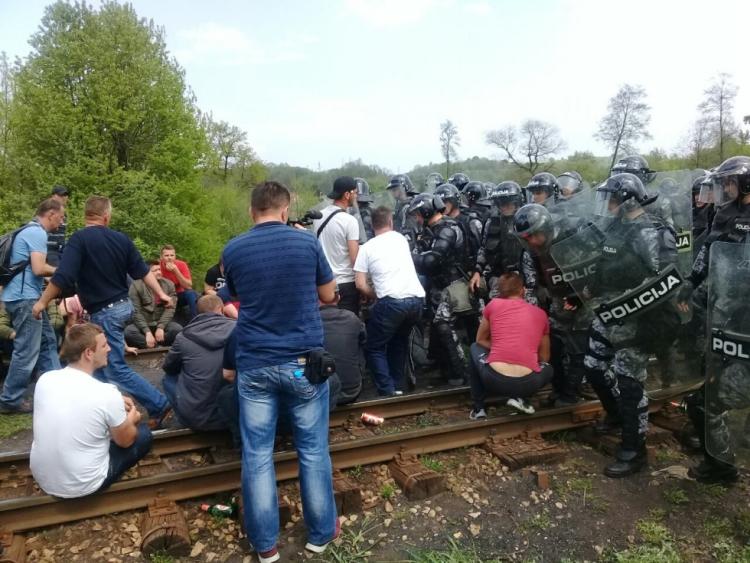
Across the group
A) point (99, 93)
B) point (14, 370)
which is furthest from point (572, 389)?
point (99, 93)

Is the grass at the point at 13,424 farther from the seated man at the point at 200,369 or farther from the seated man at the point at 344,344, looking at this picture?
the seated man at the point at 344,344

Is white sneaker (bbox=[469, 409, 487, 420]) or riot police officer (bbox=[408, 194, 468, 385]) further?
riot police officer (bbox=[408, 194, 468, 385])

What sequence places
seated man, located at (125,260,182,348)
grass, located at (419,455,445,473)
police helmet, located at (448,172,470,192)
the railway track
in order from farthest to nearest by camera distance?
→ police helmet, located at (448,172,470,192), seated man, located at (125,260,182,348), grass, located at (419,455,445,473), the railway track

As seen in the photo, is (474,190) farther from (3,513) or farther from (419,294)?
(3,513)

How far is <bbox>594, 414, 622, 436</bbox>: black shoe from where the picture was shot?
5309 mm

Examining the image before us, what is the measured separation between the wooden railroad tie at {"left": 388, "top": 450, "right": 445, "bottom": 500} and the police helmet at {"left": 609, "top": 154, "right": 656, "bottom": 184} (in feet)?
17.1

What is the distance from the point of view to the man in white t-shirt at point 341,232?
5.99 metres

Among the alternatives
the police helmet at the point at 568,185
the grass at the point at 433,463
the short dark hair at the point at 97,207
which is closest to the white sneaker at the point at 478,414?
the grass at the point at 433,463

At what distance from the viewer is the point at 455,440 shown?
502cm

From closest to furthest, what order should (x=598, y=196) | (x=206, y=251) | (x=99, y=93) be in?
(x=598, y=196), (x=99, y=93), (x=206, y=251)

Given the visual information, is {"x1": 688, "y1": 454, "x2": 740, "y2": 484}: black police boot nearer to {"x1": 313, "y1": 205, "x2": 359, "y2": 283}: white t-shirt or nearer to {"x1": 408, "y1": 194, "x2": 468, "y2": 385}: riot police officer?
{"x1": 408, "y1": 194, "x2": 468, "y2": 385}: riot police officer

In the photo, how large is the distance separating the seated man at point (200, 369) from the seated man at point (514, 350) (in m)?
2.30

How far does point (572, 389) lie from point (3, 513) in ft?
15.9

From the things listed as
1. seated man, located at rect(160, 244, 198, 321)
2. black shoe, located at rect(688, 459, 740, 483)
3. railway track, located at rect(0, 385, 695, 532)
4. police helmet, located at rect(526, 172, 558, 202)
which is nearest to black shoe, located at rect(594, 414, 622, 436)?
railway track, located at rect(0, 385, 695, 532)
